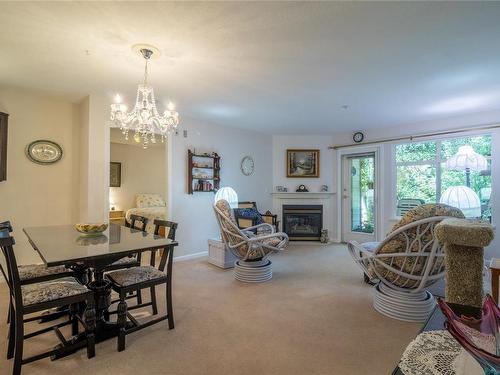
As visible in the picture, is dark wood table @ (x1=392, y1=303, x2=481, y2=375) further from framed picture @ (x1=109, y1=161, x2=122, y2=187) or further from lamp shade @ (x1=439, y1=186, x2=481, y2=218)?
framed picture @ (x1=109, y1=161, x2=122, y2=187)

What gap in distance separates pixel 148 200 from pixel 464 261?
7.38 meters

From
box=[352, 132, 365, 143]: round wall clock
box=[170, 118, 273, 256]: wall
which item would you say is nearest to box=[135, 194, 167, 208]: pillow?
box=[170, 118, 273, 256]: wall

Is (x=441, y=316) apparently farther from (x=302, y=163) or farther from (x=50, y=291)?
(x=302, y=163)

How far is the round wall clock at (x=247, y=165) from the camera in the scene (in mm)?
5559

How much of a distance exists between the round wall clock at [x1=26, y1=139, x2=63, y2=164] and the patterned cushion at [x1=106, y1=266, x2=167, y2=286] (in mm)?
2482

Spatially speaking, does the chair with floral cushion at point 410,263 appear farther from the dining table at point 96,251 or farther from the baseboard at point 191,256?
the baseboard at point 191,256

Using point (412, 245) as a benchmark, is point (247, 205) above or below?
A: above

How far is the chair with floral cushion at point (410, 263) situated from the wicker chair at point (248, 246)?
1056 mm

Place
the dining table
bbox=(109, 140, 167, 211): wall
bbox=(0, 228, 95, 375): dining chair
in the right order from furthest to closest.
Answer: bbox=(109, 140, 167, 211): wall → the dining table → bbox=(0, 228, 95, 375): dining chair

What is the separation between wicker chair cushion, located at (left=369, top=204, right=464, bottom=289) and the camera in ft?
7.04

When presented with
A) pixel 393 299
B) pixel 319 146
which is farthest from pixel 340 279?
pixel 319 146

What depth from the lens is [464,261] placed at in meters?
1.08

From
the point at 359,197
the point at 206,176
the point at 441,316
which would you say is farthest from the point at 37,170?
the point at 359,197

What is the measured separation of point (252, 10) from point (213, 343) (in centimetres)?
241
